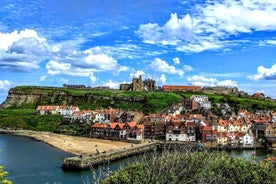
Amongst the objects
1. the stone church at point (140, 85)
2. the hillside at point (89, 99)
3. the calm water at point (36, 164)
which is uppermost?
the stone church at point (140, 85)

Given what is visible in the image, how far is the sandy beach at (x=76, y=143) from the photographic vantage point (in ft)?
251

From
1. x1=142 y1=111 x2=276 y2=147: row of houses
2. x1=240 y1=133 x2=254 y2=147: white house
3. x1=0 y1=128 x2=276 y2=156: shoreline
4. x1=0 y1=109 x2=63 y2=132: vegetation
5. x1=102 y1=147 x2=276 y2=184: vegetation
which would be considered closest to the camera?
x1=102 y1=147 x2=276 y2=184: vegetation

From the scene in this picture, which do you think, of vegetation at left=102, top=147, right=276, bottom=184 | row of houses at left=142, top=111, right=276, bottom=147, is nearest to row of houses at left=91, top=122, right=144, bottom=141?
row of houses at left=142, top=111, right=276, bottom=147

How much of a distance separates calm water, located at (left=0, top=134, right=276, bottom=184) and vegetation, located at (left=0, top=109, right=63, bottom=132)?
25253 mm

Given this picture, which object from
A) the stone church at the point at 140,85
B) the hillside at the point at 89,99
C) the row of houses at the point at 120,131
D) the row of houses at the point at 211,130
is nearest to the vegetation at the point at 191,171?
the row of houses at the point at 211,130

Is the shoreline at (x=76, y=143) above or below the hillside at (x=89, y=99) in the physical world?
below

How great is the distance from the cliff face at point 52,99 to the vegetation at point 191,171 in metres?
113

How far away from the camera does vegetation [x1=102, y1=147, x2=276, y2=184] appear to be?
80.5 feet

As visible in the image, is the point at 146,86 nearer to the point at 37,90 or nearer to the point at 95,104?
the point at 95,104

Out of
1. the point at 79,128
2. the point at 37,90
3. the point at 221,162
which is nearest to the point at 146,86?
the point at 37,90

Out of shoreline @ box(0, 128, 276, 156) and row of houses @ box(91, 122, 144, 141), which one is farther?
row of houses @ box(91, 122, 144, 141)

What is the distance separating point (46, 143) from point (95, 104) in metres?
63.9

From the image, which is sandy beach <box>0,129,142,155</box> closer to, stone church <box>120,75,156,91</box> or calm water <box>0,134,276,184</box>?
calm water <box>0,134,276,184</box>

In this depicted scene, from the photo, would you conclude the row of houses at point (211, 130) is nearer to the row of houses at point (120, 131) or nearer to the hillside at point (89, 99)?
the row of houses at point (120, 131)
